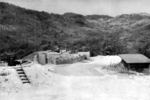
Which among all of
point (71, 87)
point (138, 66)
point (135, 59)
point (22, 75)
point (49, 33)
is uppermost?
point (49, 33)

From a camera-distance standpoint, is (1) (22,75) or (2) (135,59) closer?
(1) (22,75)

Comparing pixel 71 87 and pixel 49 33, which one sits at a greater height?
pixel 49 33

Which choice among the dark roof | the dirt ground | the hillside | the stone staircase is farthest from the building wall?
the hillside

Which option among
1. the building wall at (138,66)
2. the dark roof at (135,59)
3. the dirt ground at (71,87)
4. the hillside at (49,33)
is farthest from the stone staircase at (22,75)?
the hillside at (49,33)

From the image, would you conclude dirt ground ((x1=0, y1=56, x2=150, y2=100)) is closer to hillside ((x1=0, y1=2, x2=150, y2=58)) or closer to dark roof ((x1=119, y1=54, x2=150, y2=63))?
dark roof ((x1=119, y1=54, x2=150, y2=63))

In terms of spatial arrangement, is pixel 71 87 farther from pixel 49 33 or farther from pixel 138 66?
pixel 49 33

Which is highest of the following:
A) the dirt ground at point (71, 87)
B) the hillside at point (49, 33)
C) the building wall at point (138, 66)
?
the hillside at point (49, 33)

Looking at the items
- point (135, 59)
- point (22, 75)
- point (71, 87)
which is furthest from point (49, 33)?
point (71, 87)

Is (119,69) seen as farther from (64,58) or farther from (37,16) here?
(37,16)

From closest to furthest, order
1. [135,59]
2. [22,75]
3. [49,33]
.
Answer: [22,75]
[135,59]
[49,33]

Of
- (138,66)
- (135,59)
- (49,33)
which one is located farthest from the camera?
(49,33)

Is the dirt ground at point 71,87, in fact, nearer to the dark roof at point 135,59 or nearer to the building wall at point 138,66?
the building wall at point 138,66

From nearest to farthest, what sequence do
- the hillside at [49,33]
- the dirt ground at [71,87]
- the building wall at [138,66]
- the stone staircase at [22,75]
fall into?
the dirt ground at [71,87], the stone staircase at [22,75], the building wall at [138,66], the hillside at [49,33]
